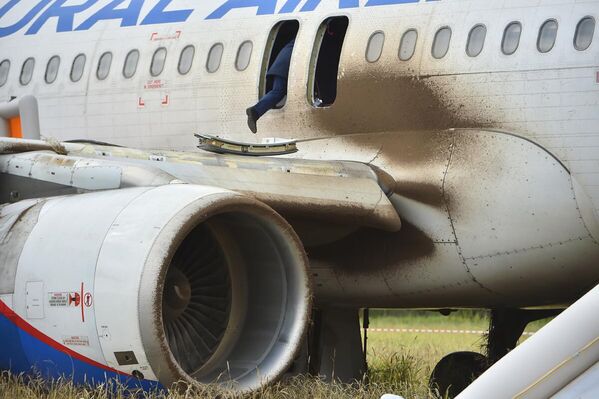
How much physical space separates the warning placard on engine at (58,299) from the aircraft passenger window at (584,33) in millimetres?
3868

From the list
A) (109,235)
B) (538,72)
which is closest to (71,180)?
(109,235)

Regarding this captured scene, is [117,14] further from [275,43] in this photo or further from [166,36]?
[275,43]

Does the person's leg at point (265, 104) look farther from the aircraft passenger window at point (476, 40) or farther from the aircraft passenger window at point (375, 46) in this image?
the aircraft passenger window at point (476, 40)

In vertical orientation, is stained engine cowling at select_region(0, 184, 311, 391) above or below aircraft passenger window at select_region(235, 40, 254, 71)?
below

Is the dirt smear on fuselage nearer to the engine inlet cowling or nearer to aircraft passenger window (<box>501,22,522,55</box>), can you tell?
aircraft passenger window (<box>501,22,522,55</box>)

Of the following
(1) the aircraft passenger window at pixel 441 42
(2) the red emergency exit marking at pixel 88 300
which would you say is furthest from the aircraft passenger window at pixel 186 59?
(2) the red emergency exit marking at pixel 88 300

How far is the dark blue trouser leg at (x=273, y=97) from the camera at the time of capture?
1038cm

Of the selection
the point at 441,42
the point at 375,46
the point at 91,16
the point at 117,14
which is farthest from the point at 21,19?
the point at 441,42

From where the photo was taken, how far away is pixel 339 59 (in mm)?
10375

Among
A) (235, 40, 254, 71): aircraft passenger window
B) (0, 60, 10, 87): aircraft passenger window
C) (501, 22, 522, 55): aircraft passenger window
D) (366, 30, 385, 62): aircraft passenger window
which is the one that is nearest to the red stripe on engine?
(235, 40, 254, 71): aircraft passenger window

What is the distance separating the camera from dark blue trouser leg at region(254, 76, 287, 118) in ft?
34.0

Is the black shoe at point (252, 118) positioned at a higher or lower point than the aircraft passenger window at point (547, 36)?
lower

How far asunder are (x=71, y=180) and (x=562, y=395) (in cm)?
547

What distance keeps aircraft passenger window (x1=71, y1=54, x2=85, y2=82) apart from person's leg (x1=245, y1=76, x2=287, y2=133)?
2.15 metres
